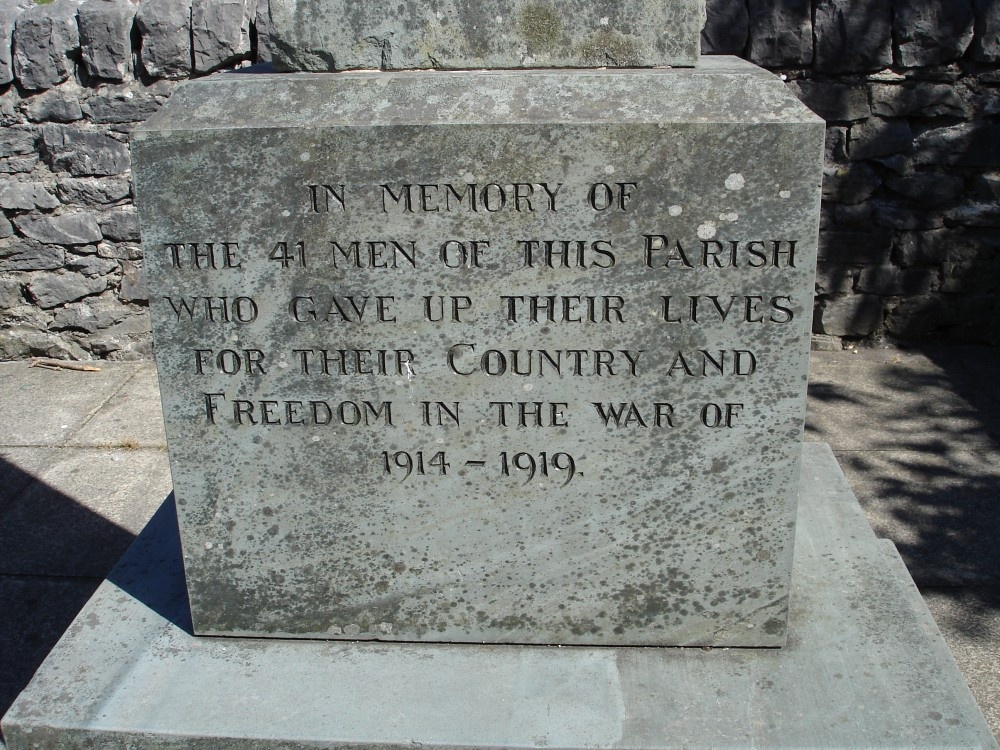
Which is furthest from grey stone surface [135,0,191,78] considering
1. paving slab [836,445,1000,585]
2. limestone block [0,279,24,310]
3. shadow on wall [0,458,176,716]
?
paving slab [836,445,1000,585]

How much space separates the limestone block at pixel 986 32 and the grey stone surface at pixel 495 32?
351 centimetres

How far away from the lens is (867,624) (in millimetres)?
2424

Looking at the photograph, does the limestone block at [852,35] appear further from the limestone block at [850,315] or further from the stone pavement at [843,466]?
the stone pavement at [843,466]

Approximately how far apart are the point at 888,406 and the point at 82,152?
13.6 ft

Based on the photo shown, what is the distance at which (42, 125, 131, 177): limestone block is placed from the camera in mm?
5172

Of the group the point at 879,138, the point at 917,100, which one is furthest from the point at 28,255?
the point at 917,100

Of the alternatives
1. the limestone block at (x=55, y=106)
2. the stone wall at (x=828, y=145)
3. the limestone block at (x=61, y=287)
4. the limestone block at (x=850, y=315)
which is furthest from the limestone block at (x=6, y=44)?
the limestone block at (x=850, y=315)

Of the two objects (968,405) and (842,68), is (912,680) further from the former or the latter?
(842,68)

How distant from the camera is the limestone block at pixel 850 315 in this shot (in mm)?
5496

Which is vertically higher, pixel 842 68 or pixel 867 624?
pixel 842 68

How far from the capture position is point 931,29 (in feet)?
16.4

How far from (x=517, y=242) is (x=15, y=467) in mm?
3160

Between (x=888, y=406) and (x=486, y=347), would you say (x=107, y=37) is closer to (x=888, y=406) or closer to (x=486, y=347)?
(x=486, y=347)

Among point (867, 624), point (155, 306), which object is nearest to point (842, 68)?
point (867, 624)
